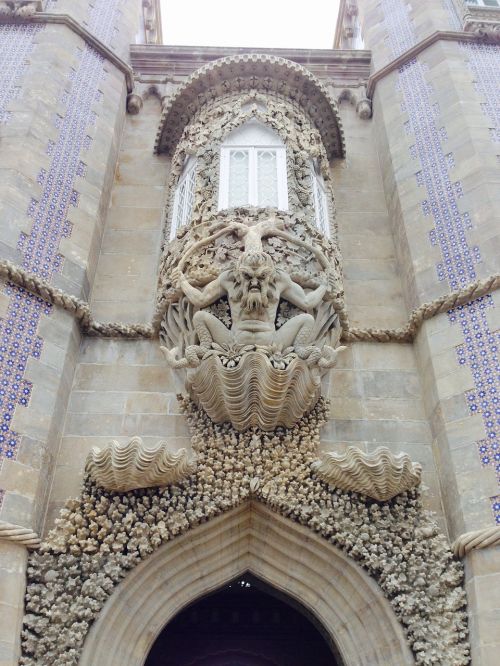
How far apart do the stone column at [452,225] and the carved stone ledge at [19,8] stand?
5.94 meters

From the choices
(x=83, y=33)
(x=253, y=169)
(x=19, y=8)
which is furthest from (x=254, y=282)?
(x=19, y=8)

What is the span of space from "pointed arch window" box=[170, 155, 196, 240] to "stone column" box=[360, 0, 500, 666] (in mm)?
2956

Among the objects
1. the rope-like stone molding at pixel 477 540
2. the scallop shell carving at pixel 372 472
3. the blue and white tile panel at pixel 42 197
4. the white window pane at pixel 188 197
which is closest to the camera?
the rope-like stone molding at pixel 477 540

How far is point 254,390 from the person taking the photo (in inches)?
263

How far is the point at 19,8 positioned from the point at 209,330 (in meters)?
7.41

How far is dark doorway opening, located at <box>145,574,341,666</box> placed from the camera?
856 centimetres

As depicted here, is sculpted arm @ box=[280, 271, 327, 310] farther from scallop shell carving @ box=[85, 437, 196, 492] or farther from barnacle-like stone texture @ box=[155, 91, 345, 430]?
→ scallop shell carving @ box=[85, 437, 196, 492]

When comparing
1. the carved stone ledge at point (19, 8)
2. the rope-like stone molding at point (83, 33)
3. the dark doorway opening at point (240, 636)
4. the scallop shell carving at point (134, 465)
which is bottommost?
the dark doorway opening at point (240, 636)

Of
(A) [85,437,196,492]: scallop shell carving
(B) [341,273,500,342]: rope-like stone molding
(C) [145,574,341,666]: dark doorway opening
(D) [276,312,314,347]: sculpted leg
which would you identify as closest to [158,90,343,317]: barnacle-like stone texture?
(B) [341,273,500,342]: rope-like stone molding

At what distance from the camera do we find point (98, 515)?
6258mm

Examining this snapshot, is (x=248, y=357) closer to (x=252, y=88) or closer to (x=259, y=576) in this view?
(x=259, y=576)

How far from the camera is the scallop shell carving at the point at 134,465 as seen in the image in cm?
612

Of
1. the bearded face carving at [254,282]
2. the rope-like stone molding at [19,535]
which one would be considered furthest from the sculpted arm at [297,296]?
the rope-like stone molding at [19,535]

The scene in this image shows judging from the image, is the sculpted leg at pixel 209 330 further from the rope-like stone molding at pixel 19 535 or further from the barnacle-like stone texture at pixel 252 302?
the rope-like stone molding at pixel 19 535
